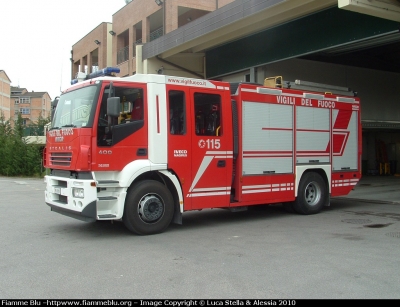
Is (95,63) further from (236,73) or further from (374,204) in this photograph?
(374,204)

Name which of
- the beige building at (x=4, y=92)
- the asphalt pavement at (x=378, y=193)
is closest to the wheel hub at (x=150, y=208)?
the asphalt pavement at (x=378, y=193)

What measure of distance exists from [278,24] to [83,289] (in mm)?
12818

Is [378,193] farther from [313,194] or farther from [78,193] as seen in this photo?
[78,193]

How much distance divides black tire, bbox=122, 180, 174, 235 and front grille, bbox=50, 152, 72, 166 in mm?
1299

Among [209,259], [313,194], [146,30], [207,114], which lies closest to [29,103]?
[146,30]

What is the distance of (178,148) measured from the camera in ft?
28.6

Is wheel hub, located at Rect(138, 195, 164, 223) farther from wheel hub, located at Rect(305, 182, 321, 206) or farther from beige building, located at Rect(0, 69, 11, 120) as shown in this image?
beige building, located at Rect(0, 69, 11, 120)

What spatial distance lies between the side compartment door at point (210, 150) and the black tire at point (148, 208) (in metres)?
0.56

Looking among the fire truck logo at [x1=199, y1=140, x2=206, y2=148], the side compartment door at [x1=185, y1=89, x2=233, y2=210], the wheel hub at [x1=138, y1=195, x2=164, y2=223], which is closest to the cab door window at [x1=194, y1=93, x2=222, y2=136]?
the side compartment door at [x1=185, y1=89, x2=233, y2=210]

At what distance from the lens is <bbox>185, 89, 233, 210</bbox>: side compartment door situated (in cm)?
896

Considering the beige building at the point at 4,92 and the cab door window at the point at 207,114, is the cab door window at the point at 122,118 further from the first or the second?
the beige building at the point at 4,92

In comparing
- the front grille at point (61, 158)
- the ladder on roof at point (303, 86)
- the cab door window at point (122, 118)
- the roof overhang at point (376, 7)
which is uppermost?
the roof overhang at point (376, 7)

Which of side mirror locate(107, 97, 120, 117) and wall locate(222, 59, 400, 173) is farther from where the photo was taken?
wall locate(222, 59, 400, 173)

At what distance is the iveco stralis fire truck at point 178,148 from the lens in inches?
313
